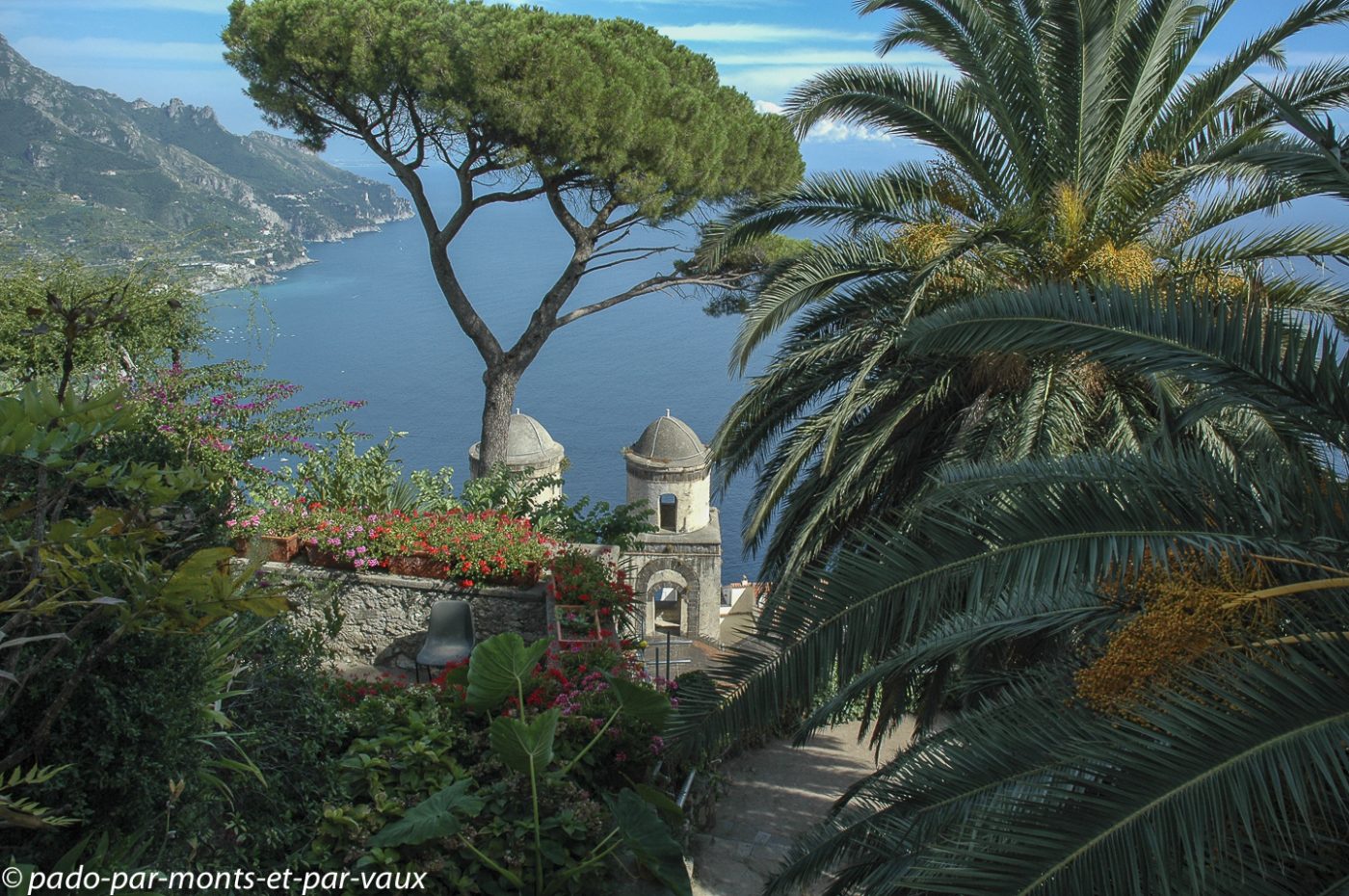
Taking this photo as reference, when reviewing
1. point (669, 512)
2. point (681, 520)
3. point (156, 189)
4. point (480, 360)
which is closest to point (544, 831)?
point (681, 520)

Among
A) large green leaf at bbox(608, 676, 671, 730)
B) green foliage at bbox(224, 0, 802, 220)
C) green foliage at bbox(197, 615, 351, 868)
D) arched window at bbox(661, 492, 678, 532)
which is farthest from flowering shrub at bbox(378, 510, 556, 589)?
arched window at bbox(661, 492, 678, 532)

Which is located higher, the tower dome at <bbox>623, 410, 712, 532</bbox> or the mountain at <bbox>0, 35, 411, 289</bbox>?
the mountain at <bbox>0, 35, 411, 289</bbox>

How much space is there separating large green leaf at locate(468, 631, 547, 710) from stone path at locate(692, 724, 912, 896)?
1.59 metres

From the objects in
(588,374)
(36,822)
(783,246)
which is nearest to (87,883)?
(36,822)

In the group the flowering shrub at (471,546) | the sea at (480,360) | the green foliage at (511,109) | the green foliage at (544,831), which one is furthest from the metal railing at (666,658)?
the sea at (480,360)

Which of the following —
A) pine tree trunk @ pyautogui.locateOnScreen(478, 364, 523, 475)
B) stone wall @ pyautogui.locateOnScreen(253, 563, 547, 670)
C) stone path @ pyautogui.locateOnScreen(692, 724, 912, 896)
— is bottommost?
stone path @ pyautogui.locateOnScreen(692, 724, 912, 896)

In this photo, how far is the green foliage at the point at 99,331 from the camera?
10.5 meters

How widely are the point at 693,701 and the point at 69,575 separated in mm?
2113

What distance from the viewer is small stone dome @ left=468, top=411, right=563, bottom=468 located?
2064 centimetres

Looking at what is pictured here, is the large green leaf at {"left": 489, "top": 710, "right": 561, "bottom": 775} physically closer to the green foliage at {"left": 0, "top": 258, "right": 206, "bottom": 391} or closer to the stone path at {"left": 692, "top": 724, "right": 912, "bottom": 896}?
the stone path at {"left": 692, "top": 724, "right": 912, "bottom": 896}

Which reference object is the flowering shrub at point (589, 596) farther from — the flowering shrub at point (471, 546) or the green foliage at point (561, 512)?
the green foliage at point (561, 512)

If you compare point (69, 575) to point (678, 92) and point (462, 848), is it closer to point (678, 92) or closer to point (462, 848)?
point (462, 848)

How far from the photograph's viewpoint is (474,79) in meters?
12.9

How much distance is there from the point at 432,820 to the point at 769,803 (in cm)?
377
